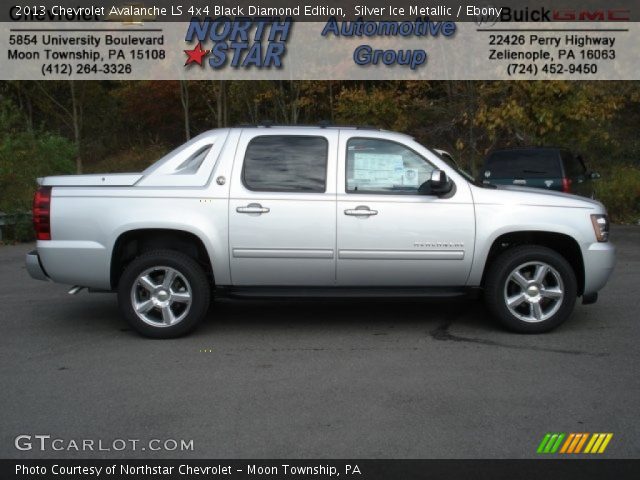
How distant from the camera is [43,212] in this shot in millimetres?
6531

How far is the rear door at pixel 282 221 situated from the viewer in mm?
6594

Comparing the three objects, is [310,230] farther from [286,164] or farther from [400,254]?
[400,254]

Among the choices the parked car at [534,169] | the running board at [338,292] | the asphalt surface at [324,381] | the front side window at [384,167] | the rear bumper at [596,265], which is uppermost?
the front side window at [384,167]

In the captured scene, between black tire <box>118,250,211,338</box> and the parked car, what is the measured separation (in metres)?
7.42

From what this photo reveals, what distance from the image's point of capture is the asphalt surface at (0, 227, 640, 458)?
4.44m

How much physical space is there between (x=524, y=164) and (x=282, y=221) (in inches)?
304

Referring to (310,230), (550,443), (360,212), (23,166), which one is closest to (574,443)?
(550,443)

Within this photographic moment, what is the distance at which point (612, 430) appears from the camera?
4.52 metres

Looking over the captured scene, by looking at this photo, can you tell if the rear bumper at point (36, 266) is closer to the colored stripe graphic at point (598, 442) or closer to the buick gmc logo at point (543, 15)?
the colored stripe graphic at point (598, 442)

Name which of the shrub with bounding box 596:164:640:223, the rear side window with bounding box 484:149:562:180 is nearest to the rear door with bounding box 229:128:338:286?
the rear side window with bounding box 484:149:562:180

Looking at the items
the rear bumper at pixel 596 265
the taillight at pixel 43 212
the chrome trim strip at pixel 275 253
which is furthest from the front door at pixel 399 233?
the taillight at pixel 43 212

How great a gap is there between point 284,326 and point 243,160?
1667 mm

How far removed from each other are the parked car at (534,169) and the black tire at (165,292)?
742 centimetres
